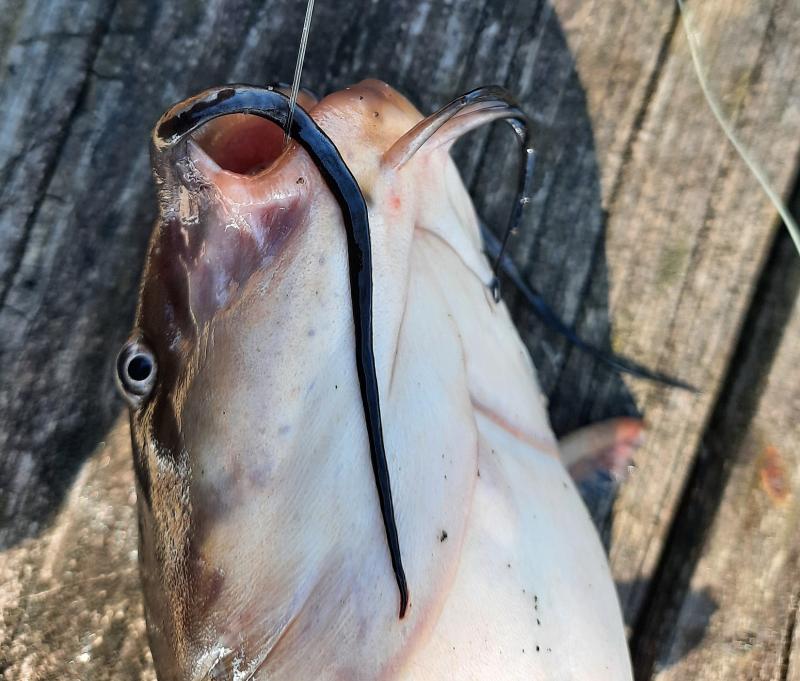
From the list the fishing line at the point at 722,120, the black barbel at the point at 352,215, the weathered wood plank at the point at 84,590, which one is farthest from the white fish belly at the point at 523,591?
the weathered wood plank at the point at 84,590

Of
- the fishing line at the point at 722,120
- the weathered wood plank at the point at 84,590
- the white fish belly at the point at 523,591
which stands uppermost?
the fishing line at the point at 722,120

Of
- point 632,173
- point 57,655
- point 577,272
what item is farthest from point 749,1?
point 57,655

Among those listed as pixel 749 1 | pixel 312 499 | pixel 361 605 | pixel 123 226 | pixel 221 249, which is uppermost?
pixel 749 1

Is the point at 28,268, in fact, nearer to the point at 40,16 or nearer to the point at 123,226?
the point at 123,226

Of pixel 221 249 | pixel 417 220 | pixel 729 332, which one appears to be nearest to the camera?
pixel 221 249

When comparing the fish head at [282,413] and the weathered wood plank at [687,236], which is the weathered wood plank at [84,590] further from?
the weathered wood plank at [687,236]

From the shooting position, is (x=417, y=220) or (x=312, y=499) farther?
(x=417, y=220)

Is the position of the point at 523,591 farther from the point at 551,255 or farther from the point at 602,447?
the point at 551,255

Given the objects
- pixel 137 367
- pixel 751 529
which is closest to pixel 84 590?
pixel 137 367

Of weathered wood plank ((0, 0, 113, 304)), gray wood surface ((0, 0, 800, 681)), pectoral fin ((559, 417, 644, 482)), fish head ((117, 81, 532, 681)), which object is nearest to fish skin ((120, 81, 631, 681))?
fish head ((117, 81, 532, 681))
